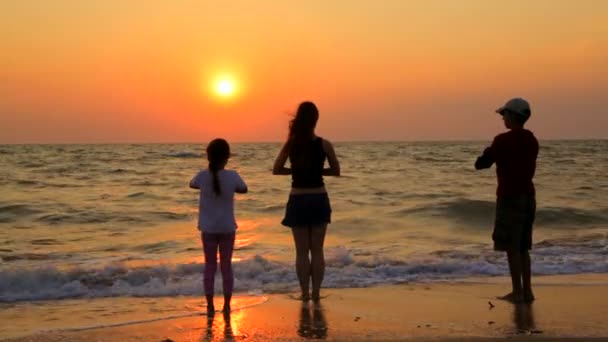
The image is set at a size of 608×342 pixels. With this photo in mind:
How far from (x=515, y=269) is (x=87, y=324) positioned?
373cm

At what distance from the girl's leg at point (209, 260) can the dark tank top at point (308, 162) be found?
86 cm

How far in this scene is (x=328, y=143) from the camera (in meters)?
6.63

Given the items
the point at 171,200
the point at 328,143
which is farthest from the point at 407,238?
the point at 171,200

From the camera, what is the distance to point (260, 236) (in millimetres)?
13555

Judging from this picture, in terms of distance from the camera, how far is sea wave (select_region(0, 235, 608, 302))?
329 inches

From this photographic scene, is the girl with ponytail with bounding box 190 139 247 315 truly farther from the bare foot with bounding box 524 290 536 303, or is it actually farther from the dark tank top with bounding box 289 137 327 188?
the bare foot with bounding box 524 290 536 303

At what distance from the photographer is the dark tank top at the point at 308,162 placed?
657 centimetres

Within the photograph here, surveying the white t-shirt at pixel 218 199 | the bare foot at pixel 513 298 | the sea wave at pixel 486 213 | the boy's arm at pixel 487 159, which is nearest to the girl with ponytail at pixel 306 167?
the white t-shirt at pixel 218 199

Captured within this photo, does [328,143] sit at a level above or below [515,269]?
above

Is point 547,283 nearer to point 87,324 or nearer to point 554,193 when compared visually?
point 87,324

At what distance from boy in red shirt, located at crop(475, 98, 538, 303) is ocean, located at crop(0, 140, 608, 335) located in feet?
7.53

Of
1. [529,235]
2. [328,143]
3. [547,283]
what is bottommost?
[547,283]

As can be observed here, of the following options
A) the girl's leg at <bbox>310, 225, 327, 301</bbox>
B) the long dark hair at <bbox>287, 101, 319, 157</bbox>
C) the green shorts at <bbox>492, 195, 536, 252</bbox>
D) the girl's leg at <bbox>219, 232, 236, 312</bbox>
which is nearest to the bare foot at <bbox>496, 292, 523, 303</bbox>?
the green shorts at <bbox>492, 195, 536, 252</bbox>

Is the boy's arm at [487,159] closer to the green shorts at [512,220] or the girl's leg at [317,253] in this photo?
the green shorts at [512,220]
